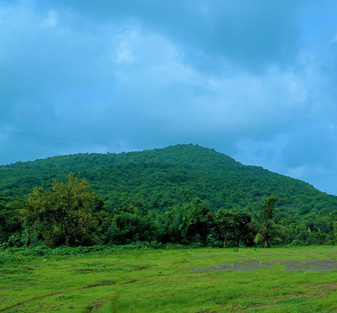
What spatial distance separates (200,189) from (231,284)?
217ft

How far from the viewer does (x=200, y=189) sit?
78.8 meters

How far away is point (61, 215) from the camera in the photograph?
3159 centimetres

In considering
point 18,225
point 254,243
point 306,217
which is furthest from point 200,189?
point 18,225

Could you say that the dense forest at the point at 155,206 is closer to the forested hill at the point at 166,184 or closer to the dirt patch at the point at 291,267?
the forested hill at the point at 166,184

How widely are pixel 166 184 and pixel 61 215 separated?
4862 cm

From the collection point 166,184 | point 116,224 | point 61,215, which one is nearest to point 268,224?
point 116,224

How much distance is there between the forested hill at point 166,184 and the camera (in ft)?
212

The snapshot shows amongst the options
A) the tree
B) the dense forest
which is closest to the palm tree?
the dense forest

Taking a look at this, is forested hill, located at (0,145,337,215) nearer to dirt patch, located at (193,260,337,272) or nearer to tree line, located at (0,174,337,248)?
tree line, located at (0,174,337,248)

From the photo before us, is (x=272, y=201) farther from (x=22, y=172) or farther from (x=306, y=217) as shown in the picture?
(x=22, y=172)

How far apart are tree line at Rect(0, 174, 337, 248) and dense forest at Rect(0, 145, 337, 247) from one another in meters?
0.10

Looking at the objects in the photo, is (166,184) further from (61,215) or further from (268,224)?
(61,215)

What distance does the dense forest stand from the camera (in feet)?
104

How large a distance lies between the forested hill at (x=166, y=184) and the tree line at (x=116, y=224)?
14206 mm
